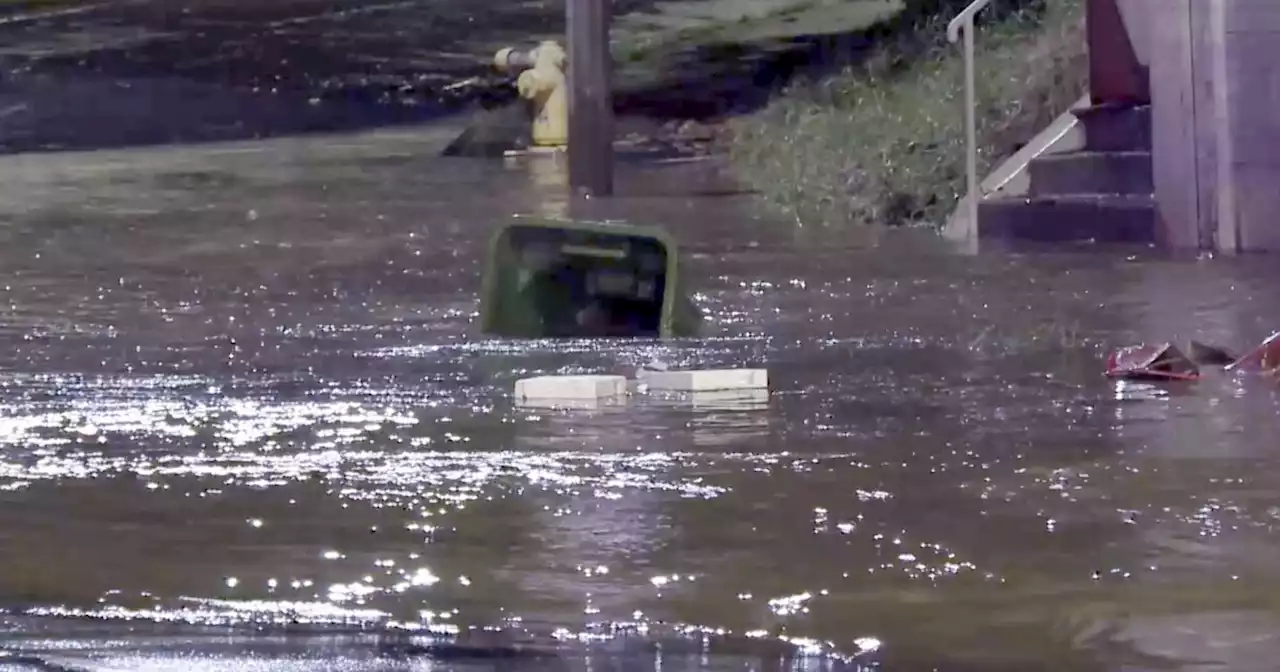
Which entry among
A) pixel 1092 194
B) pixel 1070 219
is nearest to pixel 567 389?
pixel 1070 219

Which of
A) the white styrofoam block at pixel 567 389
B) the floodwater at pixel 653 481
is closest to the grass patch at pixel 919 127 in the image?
the floodwater at pixel 653 481

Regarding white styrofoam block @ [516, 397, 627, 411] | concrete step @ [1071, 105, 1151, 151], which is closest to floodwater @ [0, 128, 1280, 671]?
white styrofoam block @ [516, 397, 627, 411]

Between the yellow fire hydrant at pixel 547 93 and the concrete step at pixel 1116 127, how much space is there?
7559 millimetres

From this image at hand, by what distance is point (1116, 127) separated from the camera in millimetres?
11055

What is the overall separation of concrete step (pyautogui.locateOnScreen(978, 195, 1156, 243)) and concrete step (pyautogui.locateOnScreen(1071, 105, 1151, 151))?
14.9 inches

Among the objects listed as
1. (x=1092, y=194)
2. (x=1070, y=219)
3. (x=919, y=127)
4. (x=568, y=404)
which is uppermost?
(x=919, y=127)

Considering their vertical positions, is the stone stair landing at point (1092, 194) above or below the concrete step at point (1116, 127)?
below

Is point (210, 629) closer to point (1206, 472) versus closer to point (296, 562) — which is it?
point (296, 562)

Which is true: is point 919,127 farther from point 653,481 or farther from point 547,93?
point 653,481

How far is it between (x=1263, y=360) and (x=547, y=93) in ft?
39.7

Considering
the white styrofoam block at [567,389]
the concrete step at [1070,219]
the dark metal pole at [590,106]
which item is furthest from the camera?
the dark metal pole at [590,106]

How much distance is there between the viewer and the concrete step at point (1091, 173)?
10828 millimetres

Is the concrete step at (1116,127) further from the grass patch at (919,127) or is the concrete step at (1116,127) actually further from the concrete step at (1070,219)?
the grass patch at (919,127)

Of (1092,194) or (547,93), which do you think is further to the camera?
(547,93)
